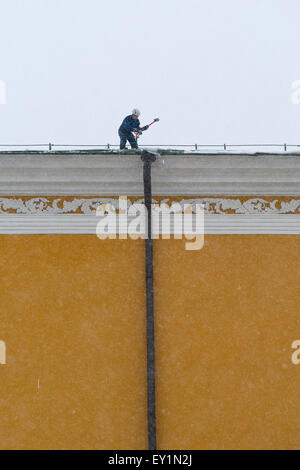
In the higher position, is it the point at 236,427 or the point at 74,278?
the point at 74,278

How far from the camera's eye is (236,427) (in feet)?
→ 13.8

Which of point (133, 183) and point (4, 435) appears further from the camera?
point (133, 183)

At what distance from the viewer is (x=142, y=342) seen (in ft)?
14.1

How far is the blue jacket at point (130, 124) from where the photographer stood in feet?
18.9

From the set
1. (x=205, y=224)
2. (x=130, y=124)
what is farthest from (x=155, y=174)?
(x=130, y=124)

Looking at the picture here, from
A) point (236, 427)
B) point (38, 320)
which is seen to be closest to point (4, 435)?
point (38, 320)

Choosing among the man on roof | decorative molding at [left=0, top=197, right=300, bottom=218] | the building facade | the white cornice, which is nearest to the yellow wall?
the building facade

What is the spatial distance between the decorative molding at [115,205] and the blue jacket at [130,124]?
158 cm

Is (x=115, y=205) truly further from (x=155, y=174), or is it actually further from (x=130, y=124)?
(x=130, y=124)

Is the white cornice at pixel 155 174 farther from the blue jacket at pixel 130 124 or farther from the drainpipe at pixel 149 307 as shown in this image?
the blue jacket at pixel 130 124

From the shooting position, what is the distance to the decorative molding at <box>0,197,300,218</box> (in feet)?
14.6

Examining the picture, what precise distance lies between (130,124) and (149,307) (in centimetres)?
250
